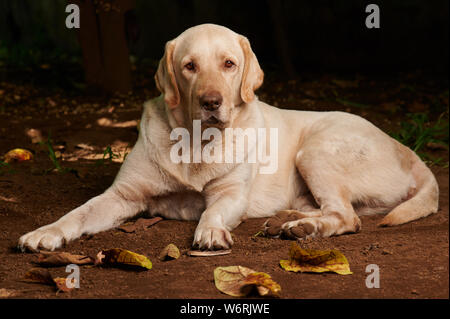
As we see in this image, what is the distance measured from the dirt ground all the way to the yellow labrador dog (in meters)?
0.11

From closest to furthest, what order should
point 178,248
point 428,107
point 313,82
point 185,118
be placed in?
point 178,248
point 185,118
point 428,107
point 313,82

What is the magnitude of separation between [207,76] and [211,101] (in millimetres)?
183

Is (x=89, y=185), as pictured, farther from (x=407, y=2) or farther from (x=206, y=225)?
(x=407, y=2)

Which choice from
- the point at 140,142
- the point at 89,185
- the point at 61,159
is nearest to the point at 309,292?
the point at 140,142

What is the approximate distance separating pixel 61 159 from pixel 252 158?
2.07m

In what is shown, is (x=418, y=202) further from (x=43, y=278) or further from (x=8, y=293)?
(x=8, y=293)

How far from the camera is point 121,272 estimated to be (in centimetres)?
249

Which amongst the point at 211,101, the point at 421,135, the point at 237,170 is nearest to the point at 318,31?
the point at 421,135

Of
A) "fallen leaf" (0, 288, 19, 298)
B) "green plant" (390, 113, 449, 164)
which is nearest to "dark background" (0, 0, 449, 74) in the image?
"green plant" (390, 113, 449, 164)

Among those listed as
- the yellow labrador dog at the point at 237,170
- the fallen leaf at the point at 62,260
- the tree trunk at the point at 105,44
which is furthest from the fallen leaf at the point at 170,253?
the tree trunk at the point at 105,44

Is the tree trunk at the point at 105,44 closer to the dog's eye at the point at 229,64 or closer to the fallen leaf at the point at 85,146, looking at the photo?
the fallen leaf at the point at 85,146

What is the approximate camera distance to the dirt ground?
2.20m

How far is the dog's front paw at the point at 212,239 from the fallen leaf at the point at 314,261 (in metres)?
0.41

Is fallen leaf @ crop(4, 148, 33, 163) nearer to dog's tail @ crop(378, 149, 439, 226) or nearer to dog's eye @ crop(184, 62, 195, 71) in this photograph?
dog's eye @ crop(184, 62, 195, 71)
